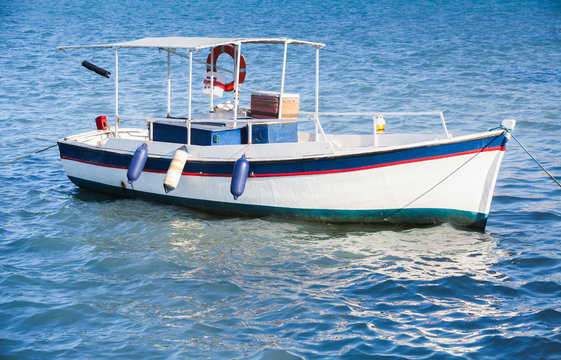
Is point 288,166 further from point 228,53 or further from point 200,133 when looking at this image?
point 228,53

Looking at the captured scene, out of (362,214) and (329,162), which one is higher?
(329,162)

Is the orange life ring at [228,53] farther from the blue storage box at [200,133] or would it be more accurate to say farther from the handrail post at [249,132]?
the handrail post at [249,132]

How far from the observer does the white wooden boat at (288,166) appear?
35.7 feet

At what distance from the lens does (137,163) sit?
12.4m

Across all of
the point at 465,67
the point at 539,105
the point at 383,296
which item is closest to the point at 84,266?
the point at 383,296

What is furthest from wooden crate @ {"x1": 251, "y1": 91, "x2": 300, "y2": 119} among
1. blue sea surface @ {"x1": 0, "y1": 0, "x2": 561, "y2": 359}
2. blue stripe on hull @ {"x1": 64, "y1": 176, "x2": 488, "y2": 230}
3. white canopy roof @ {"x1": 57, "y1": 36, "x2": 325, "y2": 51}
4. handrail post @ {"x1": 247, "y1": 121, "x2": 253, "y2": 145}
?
blue sea surface @ {"x1": 0, "y1": 0, "x2": 561, "y2": 359}

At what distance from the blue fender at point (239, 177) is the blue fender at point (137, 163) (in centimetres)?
202

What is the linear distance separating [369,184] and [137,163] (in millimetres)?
4349

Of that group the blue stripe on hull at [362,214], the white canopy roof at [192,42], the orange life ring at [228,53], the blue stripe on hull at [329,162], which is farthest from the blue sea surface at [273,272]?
the white canopy roof at [192,42]

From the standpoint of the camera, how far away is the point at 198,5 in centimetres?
6219

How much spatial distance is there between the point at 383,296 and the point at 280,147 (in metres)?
3.73

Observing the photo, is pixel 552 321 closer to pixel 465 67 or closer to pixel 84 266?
pixel 84 266

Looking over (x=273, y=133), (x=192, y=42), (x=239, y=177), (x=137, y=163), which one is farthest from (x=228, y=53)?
(x=239, y=177)

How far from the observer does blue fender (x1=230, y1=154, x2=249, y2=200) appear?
11.4 meters
